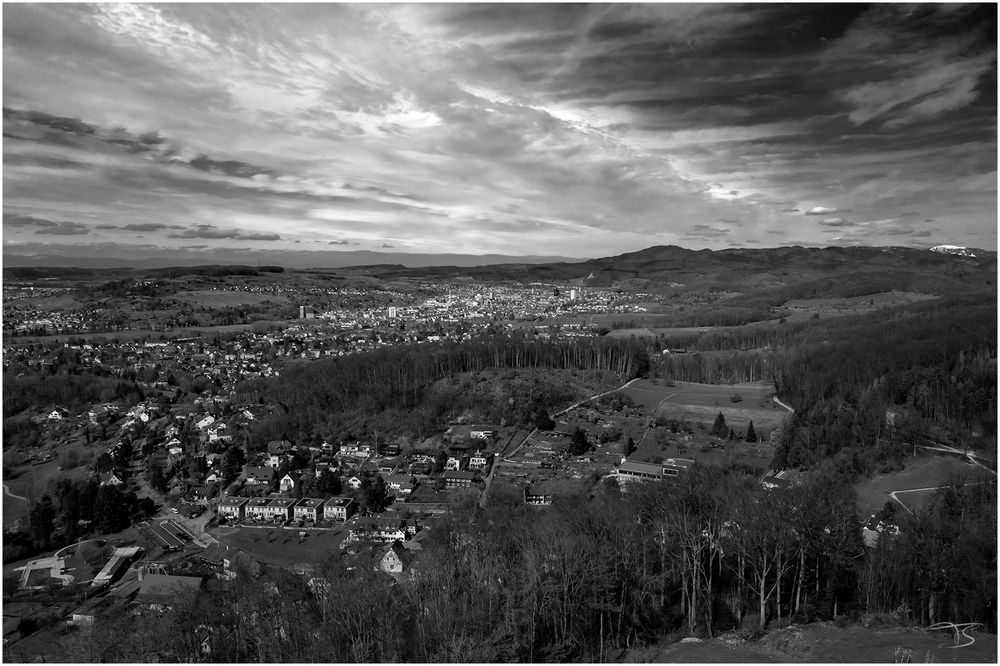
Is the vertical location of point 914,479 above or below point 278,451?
above

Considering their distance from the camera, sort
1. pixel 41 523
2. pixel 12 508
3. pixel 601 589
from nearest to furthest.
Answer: pixel 601 589
pixel 41 523
pixel 12 508

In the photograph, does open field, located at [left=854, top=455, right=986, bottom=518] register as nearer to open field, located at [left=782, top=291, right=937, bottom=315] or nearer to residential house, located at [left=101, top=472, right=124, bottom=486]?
residential house, located at [left=101, top=472, right=124, bottom=486]

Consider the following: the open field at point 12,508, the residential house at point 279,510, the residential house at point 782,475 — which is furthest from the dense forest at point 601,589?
the open field at point 12,508

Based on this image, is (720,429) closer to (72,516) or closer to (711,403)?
(711,403)

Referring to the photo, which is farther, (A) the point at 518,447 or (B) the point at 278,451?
(B) the point at 278,451

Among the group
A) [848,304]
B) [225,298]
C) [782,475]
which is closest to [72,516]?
[782,475]

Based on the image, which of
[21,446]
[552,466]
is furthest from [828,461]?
[21,446]

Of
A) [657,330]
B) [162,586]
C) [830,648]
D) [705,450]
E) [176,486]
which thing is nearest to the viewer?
[830,648]

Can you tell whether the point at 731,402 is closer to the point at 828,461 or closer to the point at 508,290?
the point at 828,461

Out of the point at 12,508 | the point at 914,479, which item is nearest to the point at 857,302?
the point at 914,479

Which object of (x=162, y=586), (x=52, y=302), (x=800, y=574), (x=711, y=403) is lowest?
(x=162, y=586)
